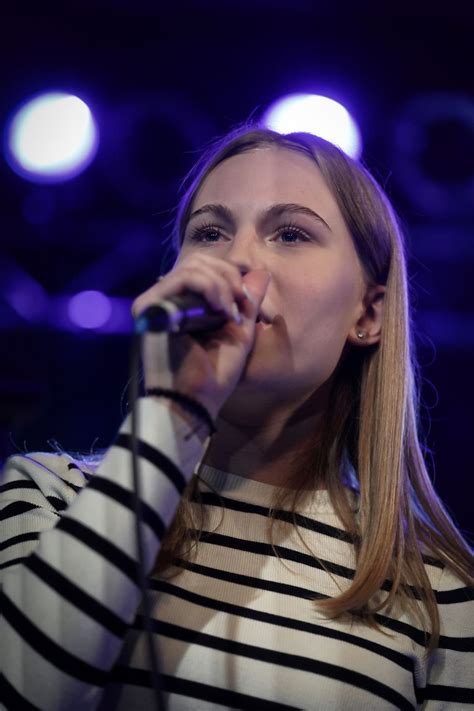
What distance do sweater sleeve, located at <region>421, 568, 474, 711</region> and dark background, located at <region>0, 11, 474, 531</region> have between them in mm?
1412

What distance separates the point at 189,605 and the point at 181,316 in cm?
50

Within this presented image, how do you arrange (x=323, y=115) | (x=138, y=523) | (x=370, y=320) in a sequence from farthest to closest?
(x=323, y=115) → (x=370, y=320) → (x=138, y=523)

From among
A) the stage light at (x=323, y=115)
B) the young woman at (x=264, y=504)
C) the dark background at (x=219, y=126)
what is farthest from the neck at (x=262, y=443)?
the stage light at (x=323, y=115)

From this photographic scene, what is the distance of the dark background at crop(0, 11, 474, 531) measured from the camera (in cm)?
295

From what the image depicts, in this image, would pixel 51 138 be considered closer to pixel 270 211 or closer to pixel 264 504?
pixel 270 211

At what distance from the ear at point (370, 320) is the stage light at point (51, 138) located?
6.03 feet

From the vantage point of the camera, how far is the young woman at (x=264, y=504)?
1020mm

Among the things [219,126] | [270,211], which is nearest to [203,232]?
[270,211]

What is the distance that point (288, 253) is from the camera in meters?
1.37

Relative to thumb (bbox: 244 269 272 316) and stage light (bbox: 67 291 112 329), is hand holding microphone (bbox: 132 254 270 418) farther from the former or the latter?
stage light (bbox: 67 291 112 329)

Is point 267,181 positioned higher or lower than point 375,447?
higher

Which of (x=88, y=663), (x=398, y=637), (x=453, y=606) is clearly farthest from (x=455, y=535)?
(x=88, y=663)

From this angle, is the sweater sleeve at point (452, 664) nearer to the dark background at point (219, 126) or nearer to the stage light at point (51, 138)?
the dark background at point (219, 126)

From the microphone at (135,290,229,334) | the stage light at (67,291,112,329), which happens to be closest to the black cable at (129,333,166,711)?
the microphone at (135,290,229,334)
